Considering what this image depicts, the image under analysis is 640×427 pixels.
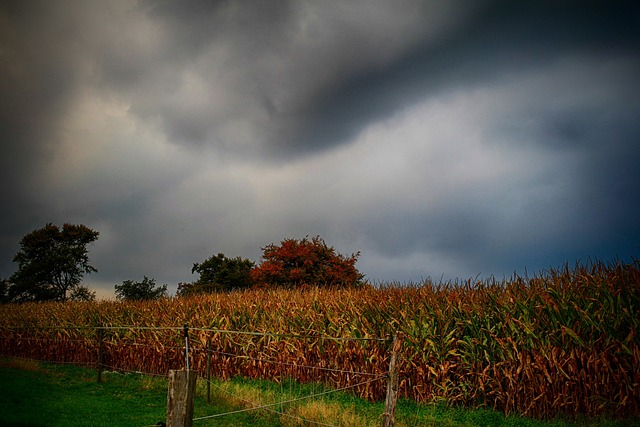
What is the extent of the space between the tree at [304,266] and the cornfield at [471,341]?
1417 centimetres

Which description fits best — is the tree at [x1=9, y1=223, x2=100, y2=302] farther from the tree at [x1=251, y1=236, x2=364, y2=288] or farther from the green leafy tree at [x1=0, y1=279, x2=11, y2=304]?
the tree at [x1=251, y1=236, x2=364, y2=288]

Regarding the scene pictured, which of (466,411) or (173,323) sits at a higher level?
(173,323)

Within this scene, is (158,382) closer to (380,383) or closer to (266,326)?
(266,326)

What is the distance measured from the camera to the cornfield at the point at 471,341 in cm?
1084

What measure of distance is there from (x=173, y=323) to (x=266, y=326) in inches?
221

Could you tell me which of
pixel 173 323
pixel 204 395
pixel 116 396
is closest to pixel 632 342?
pixel 204 395

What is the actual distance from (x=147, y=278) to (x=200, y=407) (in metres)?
40.2

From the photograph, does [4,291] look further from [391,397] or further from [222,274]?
[391,397]

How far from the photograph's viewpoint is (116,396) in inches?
594

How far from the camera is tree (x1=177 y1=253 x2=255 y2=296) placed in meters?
43.2

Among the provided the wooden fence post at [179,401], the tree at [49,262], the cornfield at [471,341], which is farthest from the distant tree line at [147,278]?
the wooden fence post at [179,401]

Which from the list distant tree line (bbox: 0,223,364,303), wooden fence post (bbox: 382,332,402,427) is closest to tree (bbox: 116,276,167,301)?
distant tree line (bbox: 0,223,364,303)

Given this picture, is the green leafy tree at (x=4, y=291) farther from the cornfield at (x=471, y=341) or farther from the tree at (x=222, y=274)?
the cornfield at (x=471, y=341)

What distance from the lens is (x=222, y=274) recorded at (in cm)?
4425
